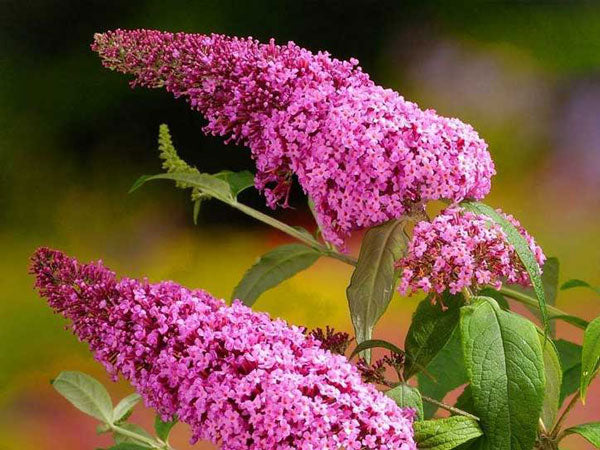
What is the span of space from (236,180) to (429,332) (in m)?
0.32

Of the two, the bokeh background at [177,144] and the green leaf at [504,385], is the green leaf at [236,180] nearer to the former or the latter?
the bokeh background at [177,144]

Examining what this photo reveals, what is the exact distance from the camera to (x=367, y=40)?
122cm

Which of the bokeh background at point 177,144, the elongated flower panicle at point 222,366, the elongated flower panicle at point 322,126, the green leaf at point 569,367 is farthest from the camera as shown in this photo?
the bokeh background at point 177,144

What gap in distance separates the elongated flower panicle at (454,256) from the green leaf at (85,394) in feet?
1.39

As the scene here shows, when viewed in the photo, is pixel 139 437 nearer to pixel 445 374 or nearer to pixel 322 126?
pixel 445 374

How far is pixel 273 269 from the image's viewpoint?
3.26ft

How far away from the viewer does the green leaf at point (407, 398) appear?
69cm

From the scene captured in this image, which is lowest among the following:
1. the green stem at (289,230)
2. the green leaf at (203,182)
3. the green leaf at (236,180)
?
the green stem at (289,230)

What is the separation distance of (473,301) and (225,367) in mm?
190

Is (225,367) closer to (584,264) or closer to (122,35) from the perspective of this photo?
(122,35)

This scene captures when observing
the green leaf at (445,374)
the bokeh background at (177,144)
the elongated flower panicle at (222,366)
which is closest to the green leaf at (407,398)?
the elongated flower panicle at (222,366)

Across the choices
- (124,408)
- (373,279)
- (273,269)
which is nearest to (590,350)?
(373,279)

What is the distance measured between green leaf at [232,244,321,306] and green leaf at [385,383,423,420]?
298mm

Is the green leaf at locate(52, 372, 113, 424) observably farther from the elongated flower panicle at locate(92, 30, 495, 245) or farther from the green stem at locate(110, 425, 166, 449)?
the elongated flower panicle at locate(92, 30, 495, 245)
